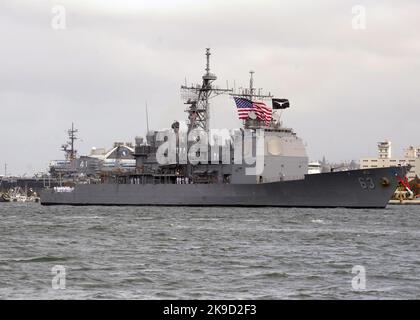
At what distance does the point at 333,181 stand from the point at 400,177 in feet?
15.2

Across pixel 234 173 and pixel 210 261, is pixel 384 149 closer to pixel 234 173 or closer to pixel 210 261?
pixel 234 173

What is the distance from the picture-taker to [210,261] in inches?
768

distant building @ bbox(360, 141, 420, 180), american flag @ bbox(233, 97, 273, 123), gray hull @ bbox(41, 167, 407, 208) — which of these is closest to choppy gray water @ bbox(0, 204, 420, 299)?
gray hull @ bbox(41, 167, 407, 208)

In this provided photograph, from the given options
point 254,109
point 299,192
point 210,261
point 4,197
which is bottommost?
point 4,197

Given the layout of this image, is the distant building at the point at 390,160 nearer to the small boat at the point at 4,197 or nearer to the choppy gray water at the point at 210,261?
the small boat at the point at 4,197

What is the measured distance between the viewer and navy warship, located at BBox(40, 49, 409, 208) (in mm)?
51406

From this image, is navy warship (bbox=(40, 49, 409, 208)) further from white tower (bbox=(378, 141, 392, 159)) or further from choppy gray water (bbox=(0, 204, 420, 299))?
white tower (bbox=(378, 141, 392, 159))

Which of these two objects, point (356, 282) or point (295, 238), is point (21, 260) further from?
point (295, 238)

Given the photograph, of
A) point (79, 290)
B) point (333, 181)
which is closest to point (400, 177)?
point (333, 181)

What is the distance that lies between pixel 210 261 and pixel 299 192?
33541 millimetres

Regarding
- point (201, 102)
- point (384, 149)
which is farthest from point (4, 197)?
point (384, 149)

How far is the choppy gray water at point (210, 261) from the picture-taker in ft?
48.3
